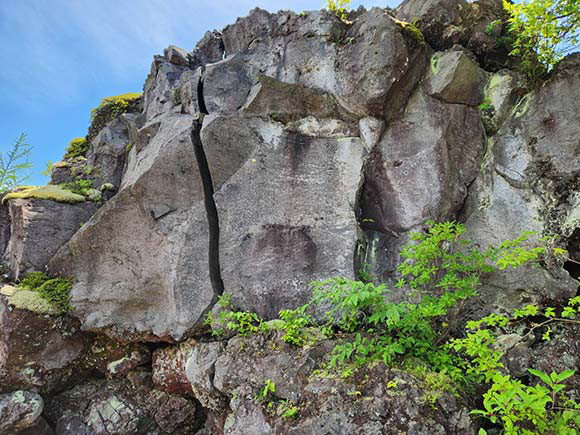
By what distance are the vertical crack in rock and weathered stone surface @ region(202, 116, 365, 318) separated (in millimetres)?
167

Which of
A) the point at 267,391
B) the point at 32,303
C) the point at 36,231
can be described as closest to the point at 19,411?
the point at 32,303

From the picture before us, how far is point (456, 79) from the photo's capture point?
300 inches

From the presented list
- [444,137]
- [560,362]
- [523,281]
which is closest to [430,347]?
[560,362]

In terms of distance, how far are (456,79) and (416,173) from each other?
7.54 feet

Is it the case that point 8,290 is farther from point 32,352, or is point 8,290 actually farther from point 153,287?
point 153,287

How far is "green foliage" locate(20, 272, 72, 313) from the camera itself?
744 cm

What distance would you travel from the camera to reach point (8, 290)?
24.0ft

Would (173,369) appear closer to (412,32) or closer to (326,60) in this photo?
(326,60)

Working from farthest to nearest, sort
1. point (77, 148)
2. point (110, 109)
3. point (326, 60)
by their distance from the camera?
point (110, 109), point (77, 148), point (326, 60)

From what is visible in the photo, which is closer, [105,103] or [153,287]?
[153,287]

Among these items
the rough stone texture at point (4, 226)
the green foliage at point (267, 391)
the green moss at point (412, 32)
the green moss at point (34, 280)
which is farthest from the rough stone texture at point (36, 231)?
the green moss at point (412, 32)

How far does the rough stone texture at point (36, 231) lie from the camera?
7.89m

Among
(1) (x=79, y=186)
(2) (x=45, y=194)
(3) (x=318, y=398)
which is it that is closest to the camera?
(3) (x=318, y=398)

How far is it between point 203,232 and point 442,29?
23.8 ft
